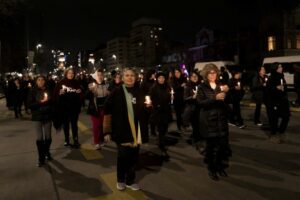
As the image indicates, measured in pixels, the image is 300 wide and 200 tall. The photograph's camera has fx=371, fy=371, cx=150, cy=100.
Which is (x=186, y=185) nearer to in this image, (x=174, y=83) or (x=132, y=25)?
(x=174, y=83)

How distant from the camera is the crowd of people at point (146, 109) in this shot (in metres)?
5.66

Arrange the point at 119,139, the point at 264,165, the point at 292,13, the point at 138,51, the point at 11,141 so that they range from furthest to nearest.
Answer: the point at 138,51 < the point at 292,13 < the point at 11,141 < the point at 264,165 < the point at 119,139

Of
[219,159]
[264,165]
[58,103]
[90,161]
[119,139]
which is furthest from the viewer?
[58,103]

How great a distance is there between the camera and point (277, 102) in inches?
342

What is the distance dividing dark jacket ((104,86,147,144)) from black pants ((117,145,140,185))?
0.18 metres

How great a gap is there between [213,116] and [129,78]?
1.54 metres

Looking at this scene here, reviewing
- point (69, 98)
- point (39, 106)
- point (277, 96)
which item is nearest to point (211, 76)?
point (277, 96)

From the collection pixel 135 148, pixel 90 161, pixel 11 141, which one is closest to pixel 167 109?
pixel 90 161

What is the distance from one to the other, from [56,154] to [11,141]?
106 inches

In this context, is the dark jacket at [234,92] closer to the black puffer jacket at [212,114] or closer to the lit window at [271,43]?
the black puffer jacket at [212,114]

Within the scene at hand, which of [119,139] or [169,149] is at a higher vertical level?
[119,139]

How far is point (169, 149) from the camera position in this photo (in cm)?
843

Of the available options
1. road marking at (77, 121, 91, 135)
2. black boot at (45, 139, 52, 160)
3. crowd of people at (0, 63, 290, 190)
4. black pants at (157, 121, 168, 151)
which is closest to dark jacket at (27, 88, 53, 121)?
crowd of people at (0, 63, 290, 190)

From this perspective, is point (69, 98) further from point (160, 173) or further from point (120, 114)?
point (120, 114)
